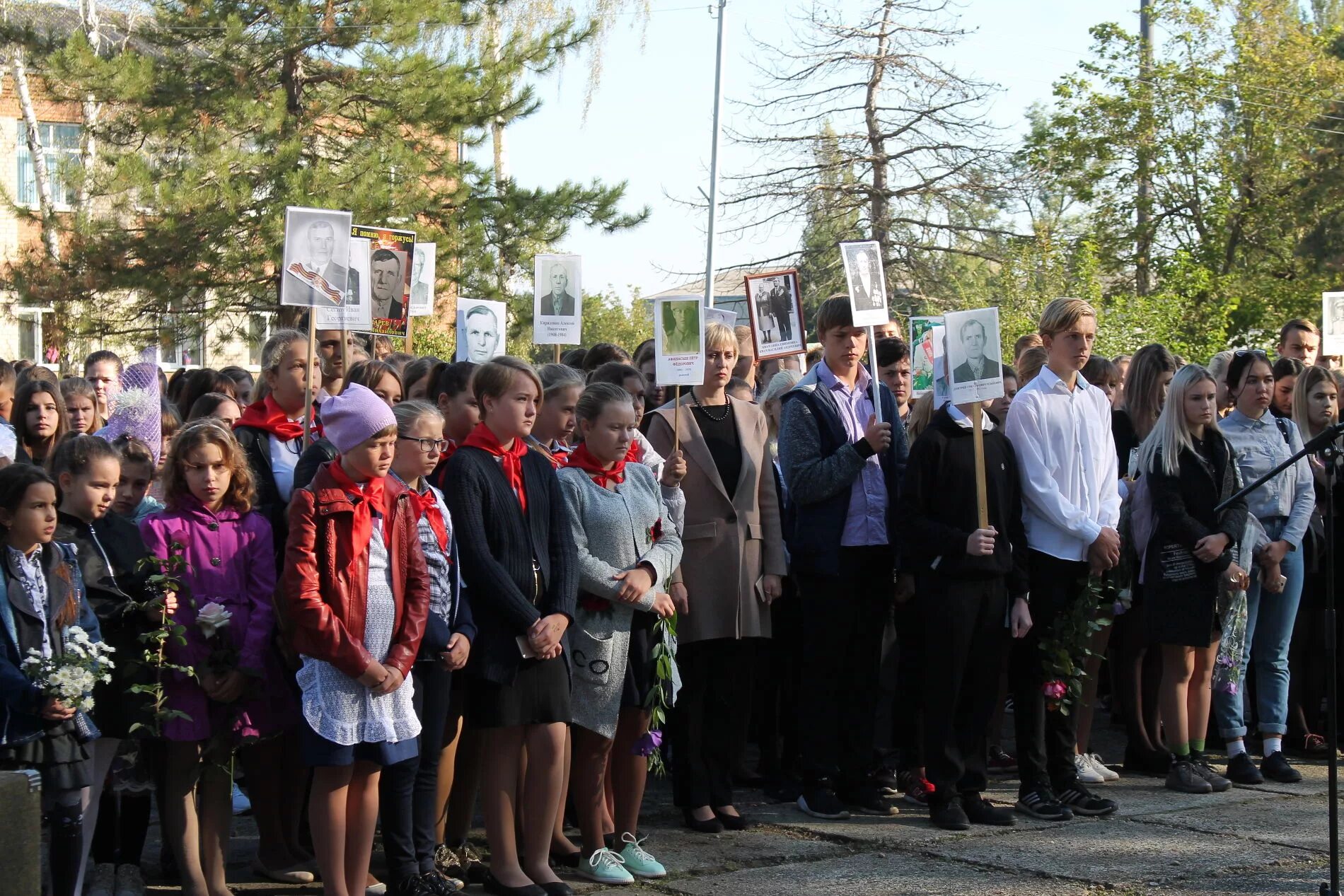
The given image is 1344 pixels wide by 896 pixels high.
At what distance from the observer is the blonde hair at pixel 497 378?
5.90 m

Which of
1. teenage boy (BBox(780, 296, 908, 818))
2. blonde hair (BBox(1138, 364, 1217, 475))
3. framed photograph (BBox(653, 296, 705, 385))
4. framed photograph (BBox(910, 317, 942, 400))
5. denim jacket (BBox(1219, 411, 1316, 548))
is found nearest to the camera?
framed photograph (BBox(653, 296, 705, 385))

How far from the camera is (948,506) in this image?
703cm

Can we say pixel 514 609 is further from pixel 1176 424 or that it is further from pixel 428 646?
pixel 1176 424

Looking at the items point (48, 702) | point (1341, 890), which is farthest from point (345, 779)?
point (1341, 890)

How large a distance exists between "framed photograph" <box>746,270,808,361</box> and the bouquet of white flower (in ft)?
13.6

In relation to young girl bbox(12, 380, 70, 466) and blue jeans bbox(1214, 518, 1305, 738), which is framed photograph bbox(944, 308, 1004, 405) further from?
young girl bbox(12, 380, 70, 466)

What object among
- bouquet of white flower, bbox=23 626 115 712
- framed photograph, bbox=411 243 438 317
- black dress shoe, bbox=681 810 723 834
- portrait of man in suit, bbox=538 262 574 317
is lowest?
black dress shoe, bbox=681 810 723 834

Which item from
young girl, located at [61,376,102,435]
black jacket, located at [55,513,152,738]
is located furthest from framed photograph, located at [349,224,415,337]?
black jacket, located at [55,513,152,738]

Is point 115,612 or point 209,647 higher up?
point 115,612

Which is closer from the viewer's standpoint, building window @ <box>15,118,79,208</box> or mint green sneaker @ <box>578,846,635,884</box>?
mint green sneaker @ <box>578,846,635,884</box>

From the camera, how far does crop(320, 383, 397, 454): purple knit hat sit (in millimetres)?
5340

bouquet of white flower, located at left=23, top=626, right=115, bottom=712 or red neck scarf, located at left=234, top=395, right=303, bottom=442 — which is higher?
red neck scarf, located at left=234, top=395, right=303, bottom=442

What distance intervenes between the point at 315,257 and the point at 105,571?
2.38m

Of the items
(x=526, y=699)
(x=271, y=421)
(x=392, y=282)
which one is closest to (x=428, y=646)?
(x=526, y=699)
